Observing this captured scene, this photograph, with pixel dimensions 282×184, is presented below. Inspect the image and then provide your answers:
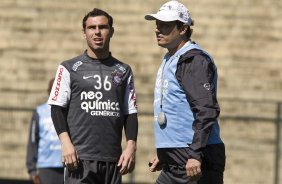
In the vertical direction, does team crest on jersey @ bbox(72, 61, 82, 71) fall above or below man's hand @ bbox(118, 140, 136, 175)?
above

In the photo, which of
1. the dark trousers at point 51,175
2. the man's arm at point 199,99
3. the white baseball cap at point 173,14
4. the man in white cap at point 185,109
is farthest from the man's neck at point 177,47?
the dark trousers at point 51,175

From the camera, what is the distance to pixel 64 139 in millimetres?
8078

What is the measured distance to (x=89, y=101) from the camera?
8141 millimetres

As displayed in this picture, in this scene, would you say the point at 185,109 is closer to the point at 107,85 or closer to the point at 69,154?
the point at 107,85

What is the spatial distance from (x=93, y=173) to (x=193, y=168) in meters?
0.99

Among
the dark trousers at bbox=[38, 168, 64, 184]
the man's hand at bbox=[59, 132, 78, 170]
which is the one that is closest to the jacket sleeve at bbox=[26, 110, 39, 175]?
the dark trousers at bbox=[38, 168, 64, 184]

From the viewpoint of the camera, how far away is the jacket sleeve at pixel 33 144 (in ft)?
42.5

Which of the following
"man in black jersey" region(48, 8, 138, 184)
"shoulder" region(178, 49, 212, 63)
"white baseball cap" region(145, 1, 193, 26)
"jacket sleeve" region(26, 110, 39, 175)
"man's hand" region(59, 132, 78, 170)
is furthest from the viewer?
"jacket sleeve" region(26, 110, 39, 175)

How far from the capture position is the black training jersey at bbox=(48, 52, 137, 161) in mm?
8141

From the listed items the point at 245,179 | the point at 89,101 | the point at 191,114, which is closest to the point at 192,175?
the point at 191,114

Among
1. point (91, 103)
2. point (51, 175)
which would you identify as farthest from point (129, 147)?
point (51, 175)

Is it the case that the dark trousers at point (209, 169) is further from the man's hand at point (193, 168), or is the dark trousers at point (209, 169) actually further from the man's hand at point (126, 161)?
the man's hand at point (126, 161)

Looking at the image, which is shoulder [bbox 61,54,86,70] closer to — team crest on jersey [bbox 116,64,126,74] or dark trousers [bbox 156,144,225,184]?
team crest on jersey [bbox 116,64,126,74]

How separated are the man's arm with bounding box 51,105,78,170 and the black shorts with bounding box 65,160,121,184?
77 millimetres
